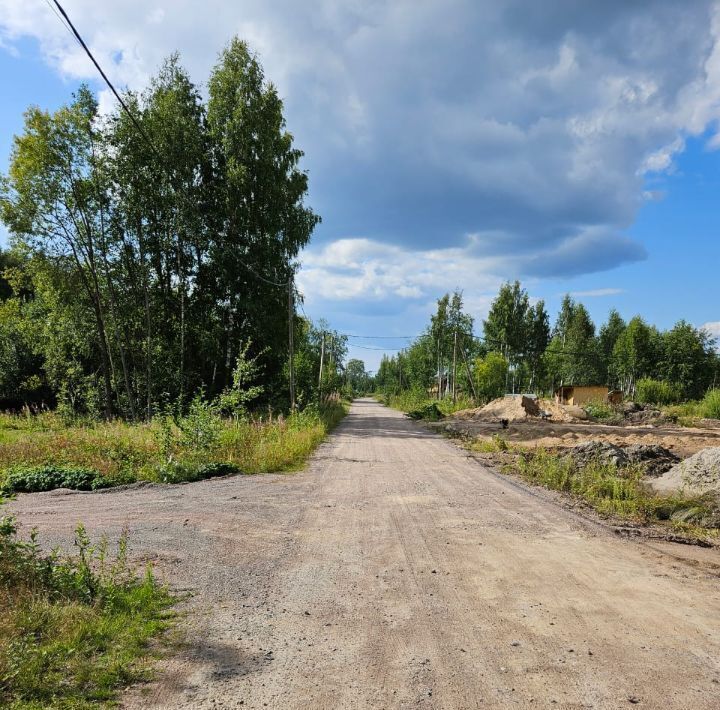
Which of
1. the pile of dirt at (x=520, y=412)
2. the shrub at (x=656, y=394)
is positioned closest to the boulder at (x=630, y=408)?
the pile of dirt at (x=520, y=412)

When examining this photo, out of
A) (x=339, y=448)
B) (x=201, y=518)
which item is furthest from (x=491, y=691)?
(x=339, y=448)

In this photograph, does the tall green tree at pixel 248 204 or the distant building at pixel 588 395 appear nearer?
the tall green tree at pixel 248 204

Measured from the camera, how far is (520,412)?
30062 mm

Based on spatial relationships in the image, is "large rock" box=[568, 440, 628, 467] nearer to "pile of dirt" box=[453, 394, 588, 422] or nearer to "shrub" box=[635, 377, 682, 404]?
"pile of dirt" box=[453, 394, 588, 422]

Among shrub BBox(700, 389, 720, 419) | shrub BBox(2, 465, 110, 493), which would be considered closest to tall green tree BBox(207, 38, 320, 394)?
shrub BBox(2, 465, 110, 493)

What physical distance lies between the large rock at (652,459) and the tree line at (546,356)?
87.5ft

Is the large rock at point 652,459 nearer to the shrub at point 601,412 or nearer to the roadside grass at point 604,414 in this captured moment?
the roadside grass at point 604,414

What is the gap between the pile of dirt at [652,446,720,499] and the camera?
8.60 metres

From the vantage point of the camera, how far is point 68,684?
9.57 ft

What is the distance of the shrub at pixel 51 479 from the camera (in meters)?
9.23

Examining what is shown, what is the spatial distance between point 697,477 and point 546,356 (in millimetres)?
44309

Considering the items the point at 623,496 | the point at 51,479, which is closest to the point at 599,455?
the point at 623,496

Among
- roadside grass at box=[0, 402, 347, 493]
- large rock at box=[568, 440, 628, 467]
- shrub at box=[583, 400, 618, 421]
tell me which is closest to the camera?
roadside grass at box=[0, 402, 347, 493]

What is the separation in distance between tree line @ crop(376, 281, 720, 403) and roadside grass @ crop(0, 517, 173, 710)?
3699cm
